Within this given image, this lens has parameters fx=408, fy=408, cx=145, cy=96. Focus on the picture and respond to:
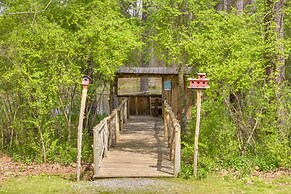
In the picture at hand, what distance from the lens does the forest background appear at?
9086mm

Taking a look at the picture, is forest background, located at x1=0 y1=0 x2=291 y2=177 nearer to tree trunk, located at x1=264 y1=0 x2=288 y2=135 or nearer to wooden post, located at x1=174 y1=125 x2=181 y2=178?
tree trunk, located at x1=264 y1=0 x2=288 y2=135

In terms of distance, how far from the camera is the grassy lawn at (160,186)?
24.4ft

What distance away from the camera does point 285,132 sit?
9.15 metres

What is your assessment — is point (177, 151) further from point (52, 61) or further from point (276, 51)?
point (52, 61)

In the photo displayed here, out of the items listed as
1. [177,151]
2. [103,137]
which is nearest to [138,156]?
[103,137]

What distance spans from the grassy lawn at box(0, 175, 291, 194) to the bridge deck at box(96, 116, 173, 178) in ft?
1.28

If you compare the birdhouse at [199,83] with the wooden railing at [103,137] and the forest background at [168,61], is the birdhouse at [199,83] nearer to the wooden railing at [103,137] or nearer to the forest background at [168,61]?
the forest background at [168,61]

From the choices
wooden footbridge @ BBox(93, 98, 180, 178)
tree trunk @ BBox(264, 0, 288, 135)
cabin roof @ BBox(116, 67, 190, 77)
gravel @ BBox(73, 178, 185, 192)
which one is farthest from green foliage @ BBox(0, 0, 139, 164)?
cabin roof @ BBox(116, 67, 190, 77)

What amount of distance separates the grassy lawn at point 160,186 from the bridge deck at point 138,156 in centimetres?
39

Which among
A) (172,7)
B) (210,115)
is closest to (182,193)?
(210,115)

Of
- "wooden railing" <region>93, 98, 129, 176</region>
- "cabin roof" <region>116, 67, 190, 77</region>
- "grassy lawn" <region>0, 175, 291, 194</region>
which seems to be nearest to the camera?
"grassy lawn" <region>0, 175, 291, 194</region>

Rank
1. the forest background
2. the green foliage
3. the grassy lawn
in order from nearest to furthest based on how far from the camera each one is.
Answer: the grassy lawn < the forest background < the green foliage

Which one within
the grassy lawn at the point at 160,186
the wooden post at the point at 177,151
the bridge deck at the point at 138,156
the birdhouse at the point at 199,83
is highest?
the birdhouse at the point at 199,83

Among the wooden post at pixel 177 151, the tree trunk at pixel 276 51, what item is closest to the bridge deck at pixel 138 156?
the wooden post at pixel 177 151
